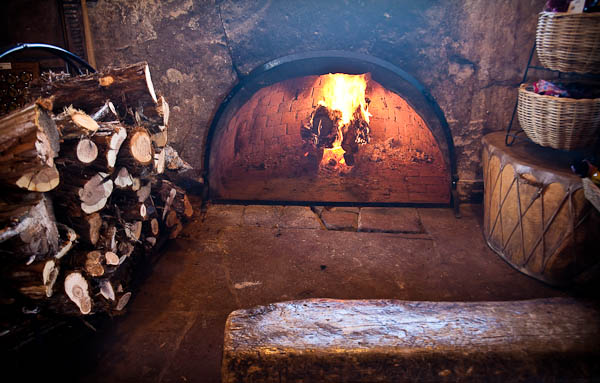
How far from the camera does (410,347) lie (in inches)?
65.2

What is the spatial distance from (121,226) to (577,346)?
2883mm

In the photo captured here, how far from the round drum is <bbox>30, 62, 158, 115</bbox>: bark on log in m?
2.94

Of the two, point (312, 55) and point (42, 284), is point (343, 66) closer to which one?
point (312, 55)

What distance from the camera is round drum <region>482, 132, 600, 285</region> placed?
7.90 feet

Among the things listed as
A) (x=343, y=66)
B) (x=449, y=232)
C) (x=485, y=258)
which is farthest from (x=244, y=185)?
(x=485, y=258)

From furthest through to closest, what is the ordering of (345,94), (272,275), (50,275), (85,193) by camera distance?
(345,94)
(272,275)
(85,193)
(50,275)

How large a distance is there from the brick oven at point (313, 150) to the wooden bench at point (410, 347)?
6.86 feet

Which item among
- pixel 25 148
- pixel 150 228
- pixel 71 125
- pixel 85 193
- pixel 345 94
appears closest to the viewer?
pixel 25 148

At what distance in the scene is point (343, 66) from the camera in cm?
349

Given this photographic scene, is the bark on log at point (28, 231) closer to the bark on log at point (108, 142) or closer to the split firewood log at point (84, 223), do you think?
the split firewood log at point (84, 223)

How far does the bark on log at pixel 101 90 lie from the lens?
258 centimetres

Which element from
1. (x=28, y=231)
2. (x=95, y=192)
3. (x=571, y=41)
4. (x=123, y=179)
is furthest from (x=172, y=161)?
(x=571, y=41)

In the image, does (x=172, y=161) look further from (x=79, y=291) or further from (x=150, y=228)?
(x=79, y=291)

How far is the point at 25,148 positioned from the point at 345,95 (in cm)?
297
